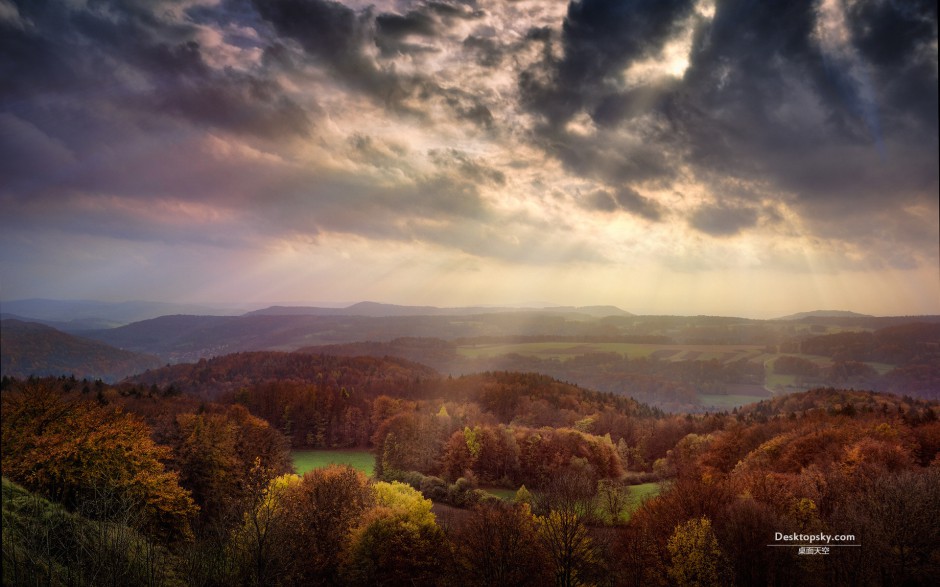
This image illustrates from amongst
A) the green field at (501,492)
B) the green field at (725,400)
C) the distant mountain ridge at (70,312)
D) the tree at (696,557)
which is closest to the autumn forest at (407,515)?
the tree at (696,557)

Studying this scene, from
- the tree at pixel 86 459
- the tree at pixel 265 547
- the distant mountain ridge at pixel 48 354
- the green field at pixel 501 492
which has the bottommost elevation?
the green field at pixel 501 492

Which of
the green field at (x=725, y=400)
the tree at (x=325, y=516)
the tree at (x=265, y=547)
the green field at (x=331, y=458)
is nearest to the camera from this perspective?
the tree at (x=265, y=547)

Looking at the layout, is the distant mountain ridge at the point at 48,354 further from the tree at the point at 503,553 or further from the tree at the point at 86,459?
the tree at the point at 503,553

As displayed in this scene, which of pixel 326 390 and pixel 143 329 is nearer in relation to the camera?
pixel 326 390

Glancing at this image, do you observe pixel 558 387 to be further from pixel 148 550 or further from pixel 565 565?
pixel 148 550

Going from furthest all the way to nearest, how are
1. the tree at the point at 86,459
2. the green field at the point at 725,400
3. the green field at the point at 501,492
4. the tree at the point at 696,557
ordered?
the green field at the point at 725,400 < the green field at the point at 501,492 < the tree at the point at 86,459 < the tree at the point at 696,557

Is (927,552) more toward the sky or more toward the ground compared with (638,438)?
more toward the sky

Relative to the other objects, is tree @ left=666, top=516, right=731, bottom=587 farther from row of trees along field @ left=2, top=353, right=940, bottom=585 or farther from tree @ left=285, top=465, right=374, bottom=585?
tree @ left=285, top=465, right=374, bottom=585

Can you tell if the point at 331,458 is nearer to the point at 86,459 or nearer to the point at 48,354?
the point at 48,354

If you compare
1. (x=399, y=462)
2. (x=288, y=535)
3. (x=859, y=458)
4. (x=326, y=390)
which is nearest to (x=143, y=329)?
(x=326, y=390)

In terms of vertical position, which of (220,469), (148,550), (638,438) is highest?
(148,550)
